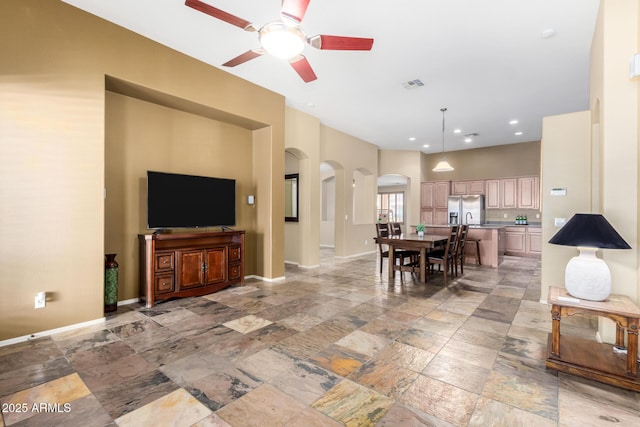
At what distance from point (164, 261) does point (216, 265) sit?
29.8 inches

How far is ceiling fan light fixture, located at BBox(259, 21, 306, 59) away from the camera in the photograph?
236 centimetres

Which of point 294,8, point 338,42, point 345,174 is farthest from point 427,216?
point 294,8

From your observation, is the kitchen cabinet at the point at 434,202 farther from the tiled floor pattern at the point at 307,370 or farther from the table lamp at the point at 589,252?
the table lamp at the point at 589,252

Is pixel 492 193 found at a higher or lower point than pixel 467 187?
lower

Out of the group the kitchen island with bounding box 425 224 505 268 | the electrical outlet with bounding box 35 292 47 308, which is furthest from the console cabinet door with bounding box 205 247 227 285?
the kitchen island with bounding box 425 224 505 268

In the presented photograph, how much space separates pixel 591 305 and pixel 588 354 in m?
0.49

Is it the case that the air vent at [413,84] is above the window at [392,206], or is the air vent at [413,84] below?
above

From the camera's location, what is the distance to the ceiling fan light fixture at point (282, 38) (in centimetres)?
236

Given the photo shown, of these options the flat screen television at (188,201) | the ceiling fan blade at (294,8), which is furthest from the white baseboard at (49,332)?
the ceiling fan blade at (294,8)

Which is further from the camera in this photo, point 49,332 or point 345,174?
point 345,174

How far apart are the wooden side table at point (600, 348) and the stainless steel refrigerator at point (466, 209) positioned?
263 inches

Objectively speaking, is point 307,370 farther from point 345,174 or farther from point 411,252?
point 345,174

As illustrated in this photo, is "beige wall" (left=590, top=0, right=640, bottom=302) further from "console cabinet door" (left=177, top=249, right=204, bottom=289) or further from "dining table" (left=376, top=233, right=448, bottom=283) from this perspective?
"console cabinet door" (left=177, top=249, right=204, bottom=289)

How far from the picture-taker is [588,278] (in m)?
2.21
